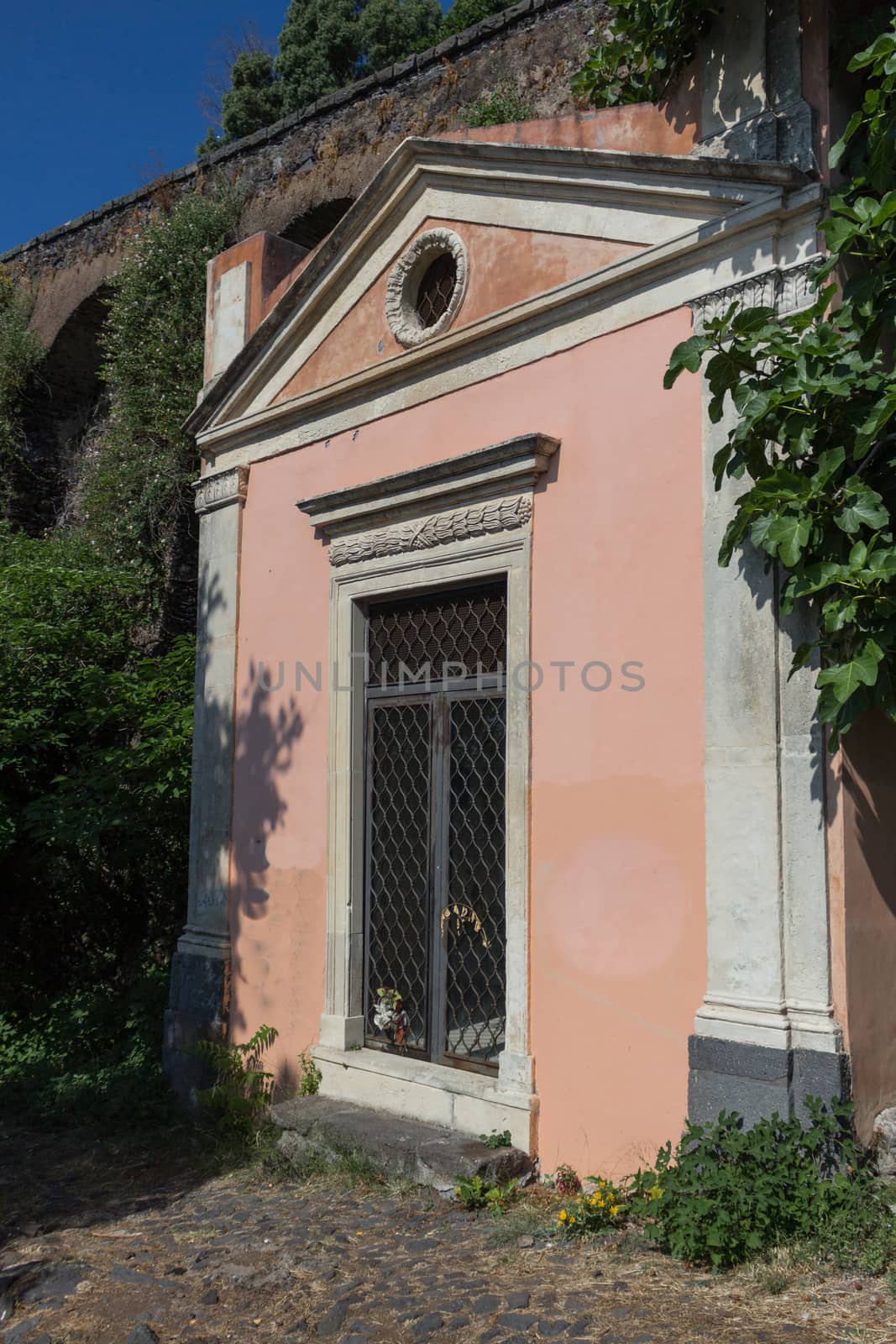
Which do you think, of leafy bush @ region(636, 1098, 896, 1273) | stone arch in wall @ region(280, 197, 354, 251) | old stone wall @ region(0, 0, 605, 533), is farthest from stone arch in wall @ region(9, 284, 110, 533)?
leafy bush @ region(636, 1098, 896, 1273)

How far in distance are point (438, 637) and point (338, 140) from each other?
7.06 m

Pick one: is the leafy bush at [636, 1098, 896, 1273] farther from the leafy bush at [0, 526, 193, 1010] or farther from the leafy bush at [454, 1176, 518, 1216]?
the leafy bush at [0, 526, 193, 1010]

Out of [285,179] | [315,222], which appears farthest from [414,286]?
[285,179]

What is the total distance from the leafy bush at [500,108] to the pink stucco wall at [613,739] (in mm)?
4540

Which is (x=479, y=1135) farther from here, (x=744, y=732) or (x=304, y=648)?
(x=304, y=648)

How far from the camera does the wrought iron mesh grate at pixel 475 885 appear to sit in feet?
17.7

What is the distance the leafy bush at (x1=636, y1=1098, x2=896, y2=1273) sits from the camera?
12.1ft

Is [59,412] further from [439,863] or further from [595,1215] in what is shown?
[595,1215]

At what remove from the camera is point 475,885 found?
5496 millimetres

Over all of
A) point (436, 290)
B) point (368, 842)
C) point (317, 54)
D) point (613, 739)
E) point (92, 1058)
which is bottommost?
point (92, 1058)

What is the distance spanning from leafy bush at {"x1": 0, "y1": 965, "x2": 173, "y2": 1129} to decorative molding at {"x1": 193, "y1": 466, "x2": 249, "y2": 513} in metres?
3.07

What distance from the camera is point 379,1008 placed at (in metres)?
5.80

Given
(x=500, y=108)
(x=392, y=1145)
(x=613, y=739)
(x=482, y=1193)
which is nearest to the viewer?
(x=482, y=1193)

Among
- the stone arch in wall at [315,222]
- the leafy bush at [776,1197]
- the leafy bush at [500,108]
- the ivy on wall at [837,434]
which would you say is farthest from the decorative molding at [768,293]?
the stone arch in wall at [315,222]
